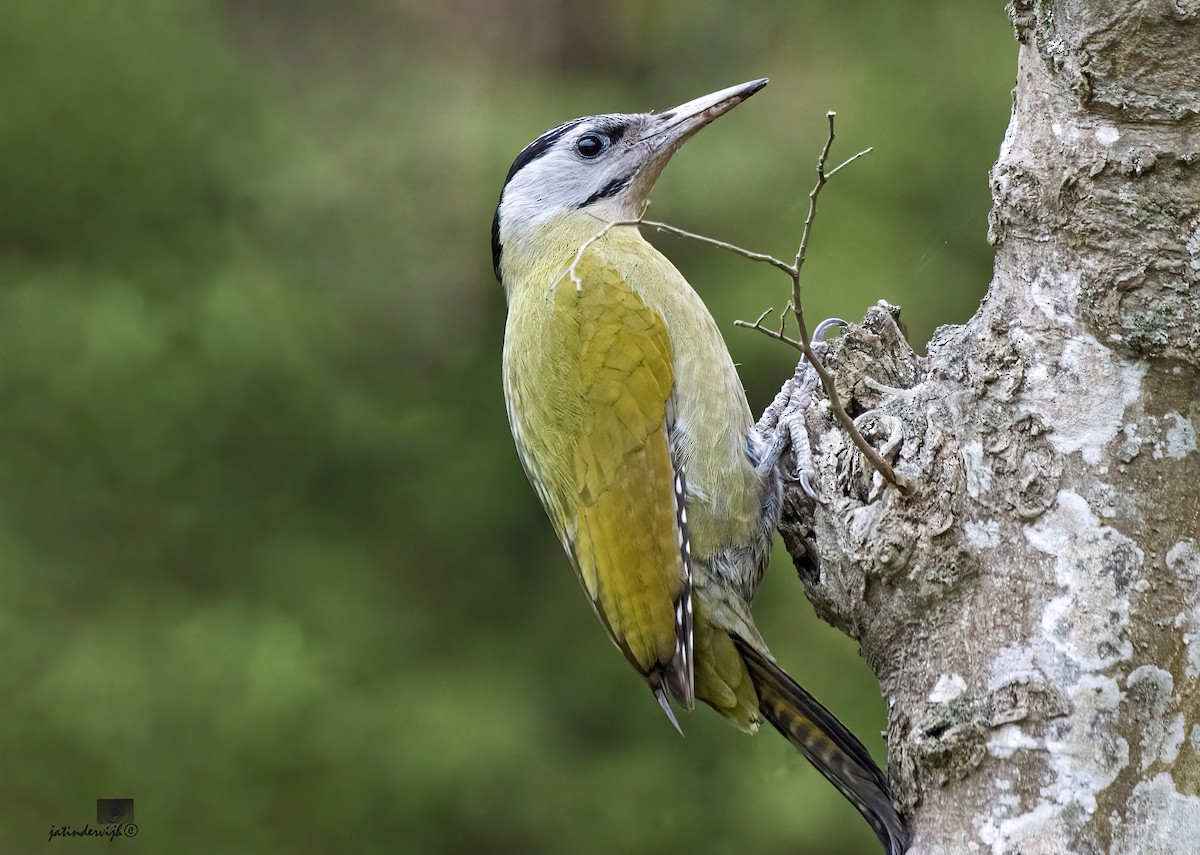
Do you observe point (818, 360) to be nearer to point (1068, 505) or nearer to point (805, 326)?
point (805, 326)

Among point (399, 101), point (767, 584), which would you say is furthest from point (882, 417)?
point (399, 101)

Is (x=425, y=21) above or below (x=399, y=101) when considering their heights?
above

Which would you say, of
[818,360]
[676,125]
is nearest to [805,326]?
[818,360]

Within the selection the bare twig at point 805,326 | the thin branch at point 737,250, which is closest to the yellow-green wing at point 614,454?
the bare twig at point 805,326

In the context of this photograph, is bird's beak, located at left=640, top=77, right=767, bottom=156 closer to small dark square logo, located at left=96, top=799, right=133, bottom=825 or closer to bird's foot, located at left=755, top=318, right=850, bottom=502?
bird's foot, located at left=755, top=318, right=850, bottom=502

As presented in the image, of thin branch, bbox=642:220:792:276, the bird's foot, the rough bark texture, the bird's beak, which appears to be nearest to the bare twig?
thin branch, bbox=642:220:792:276

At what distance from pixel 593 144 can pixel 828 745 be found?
72.1 inches

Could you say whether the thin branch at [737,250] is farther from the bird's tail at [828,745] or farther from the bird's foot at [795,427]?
the bird's tail at [828,745]

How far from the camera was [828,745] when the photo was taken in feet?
8.67

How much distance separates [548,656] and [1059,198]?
10.6 ft

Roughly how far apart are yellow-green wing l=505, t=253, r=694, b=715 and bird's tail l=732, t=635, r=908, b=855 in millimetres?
195

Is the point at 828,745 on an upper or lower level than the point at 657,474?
lower

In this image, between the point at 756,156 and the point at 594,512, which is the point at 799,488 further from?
the point at 756,156

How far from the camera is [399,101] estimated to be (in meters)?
5.41
